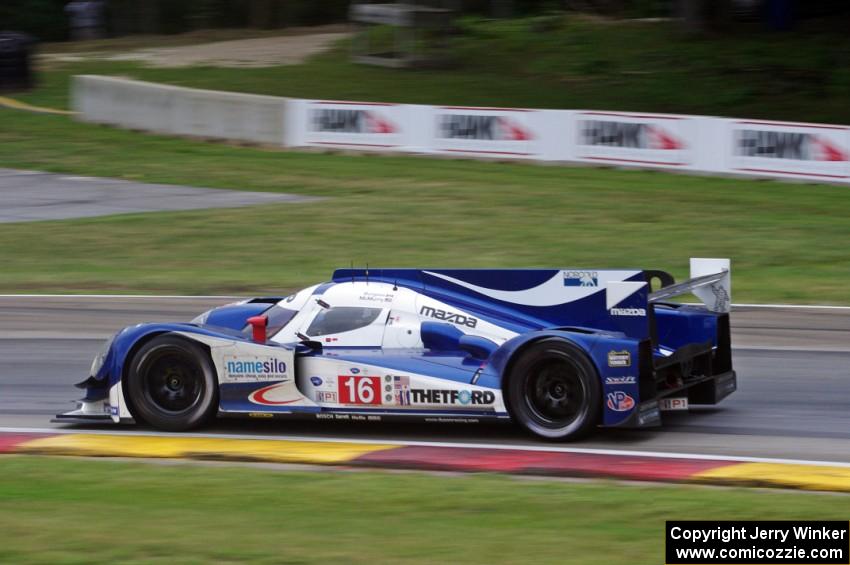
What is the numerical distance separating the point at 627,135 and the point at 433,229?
6201 mm

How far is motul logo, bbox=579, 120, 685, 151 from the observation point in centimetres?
2528

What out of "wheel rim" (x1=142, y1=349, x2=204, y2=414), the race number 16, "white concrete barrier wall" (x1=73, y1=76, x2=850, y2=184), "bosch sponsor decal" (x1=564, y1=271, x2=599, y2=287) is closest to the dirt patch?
"white concrete barrier wall" (x1=73, y1=76, x2=850, y2=184)

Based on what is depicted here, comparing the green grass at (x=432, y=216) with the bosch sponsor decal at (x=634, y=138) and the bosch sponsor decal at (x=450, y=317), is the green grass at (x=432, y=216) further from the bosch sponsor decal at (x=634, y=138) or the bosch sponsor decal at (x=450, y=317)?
the bosch sponsor decal at (x=450, y=317)

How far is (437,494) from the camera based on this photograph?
816 centimetres

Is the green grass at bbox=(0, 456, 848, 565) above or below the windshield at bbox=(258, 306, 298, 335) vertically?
below

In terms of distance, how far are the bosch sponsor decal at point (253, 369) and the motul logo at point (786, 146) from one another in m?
16.1

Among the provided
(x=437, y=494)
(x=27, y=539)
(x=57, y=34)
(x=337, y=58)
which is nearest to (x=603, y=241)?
(x=437, y=494)

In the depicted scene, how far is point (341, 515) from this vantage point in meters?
7.65

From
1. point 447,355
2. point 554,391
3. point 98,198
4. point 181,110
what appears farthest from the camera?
point 181,110

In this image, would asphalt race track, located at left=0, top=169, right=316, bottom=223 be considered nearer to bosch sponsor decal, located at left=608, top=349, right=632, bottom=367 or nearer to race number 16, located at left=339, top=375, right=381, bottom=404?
race number 16, located at left=339, top=375, right=381, bottom=404

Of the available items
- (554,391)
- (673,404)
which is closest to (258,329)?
(554,391)

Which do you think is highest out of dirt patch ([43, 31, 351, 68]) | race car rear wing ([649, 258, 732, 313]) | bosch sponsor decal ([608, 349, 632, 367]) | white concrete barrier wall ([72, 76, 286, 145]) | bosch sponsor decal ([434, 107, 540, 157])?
dirt patch ([43, 31, 351, 68])

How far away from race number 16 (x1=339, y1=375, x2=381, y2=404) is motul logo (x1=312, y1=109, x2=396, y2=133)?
722 inches

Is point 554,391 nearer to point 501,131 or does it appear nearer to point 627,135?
point 627,135
